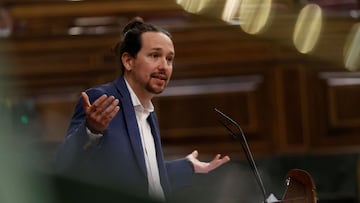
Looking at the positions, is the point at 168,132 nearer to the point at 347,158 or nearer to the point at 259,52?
the point at 259,52

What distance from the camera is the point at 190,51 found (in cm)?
367

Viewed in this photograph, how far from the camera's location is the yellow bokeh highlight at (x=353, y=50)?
3.69m

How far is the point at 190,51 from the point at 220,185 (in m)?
0.72

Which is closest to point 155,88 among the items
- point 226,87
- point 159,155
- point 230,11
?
point 159,155

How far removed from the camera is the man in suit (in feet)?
4.38

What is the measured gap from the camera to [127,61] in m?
1.70

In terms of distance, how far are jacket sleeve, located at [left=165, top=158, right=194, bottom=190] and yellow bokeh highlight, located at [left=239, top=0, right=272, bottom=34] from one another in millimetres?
2026

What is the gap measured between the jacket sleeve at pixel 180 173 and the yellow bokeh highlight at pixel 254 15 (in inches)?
79.8

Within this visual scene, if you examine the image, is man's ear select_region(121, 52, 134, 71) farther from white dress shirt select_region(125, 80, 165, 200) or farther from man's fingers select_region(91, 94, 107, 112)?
man's fingers select_region(91, 94, 107, 112)

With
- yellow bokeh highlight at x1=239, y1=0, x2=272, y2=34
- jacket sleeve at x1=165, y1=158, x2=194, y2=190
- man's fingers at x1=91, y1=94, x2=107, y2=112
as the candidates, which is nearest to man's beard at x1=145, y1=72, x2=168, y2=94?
jacket sleeve at x1=165, y1=158, x2=194, y2=190

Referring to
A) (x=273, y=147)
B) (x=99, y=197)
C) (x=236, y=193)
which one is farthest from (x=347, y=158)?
(x=99, y=197)

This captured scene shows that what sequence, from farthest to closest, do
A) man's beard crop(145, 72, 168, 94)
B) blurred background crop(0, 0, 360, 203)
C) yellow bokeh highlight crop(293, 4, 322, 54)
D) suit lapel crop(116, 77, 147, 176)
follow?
yellow bokeh highlight crop(293, 4, 322, 54)
blurred background crop(0, 0, 360, 203)
man's beard crop(145, 72, 168, 94)
suit lapel crop(116, 77, 147, 176)

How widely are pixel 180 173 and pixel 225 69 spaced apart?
1996 mm

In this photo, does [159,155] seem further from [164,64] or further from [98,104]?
[98,104]
